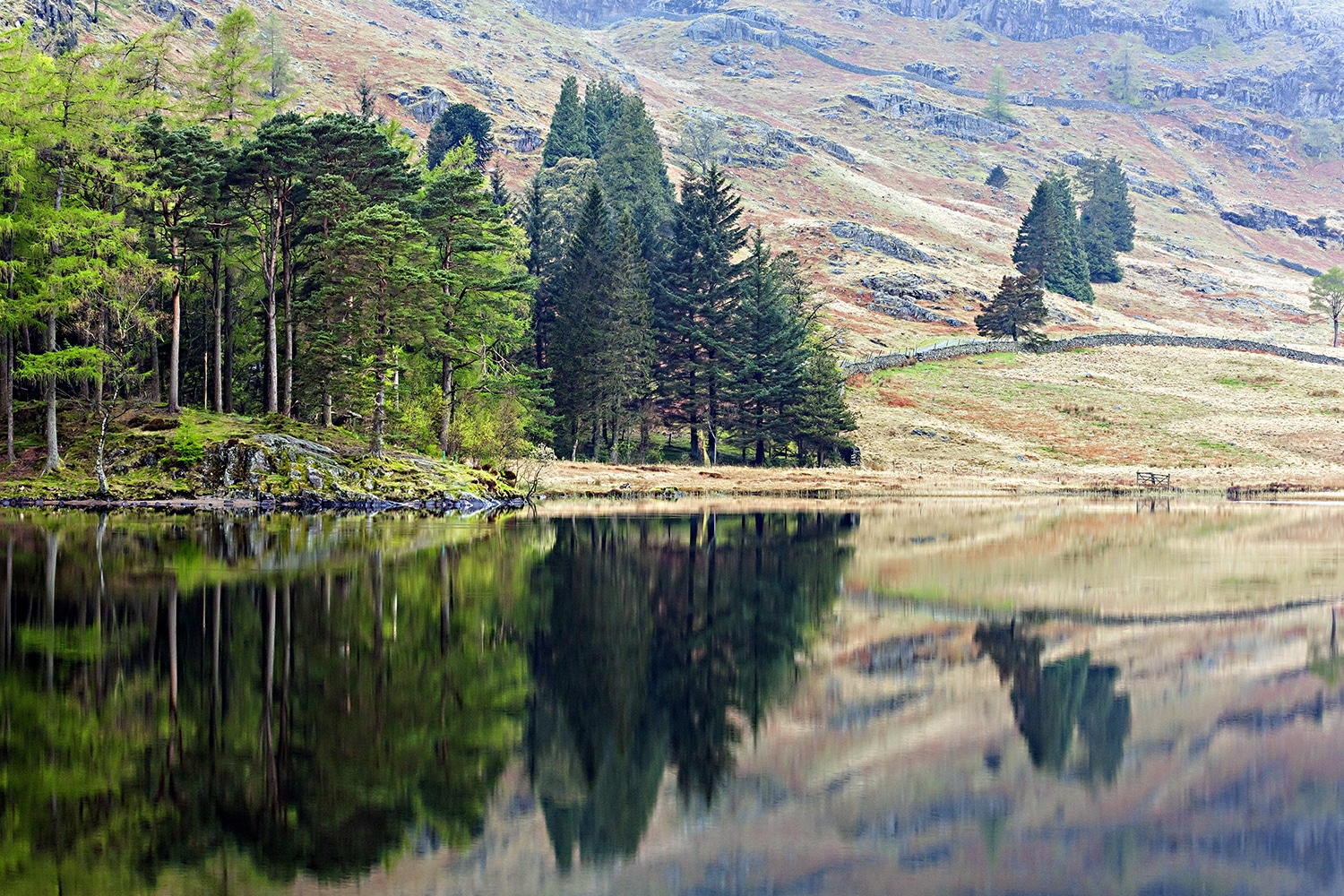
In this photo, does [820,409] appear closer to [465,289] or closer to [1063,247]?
[465,289]

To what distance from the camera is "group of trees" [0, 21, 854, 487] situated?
4975 centimetres

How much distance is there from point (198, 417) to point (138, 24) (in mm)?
146203

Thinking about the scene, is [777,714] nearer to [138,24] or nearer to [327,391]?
[327,391]

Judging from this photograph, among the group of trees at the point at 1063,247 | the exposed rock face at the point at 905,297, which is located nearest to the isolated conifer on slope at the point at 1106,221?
the group of trees at the point at 1063,247

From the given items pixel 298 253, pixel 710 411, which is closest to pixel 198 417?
pixel 298 253

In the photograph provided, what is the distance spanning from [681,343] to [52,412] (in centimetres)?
4411

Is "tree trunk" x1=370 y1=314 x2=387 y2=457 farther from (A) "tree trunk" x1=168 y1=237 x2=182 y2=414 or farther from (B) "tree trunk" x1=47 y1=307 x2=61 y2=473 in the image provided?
(B) "tree trunk" x1=47 y1=307 x2=61 y2=473

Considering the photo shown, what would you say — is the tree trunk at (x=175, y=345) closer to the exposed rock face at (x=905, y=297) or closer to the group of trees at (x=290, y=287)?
the group of trees at (x=290, y=287)

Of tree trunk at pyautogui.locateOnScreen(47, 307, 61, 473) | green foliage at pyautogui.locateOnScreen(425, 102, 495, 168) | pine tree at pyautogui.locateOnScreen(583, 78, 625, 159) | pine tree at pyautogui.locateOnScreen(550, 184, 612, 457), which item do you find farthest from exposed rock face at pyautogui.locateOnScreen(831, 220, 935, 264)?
tree trunk at pyautogui.locateOnScreen(47, 307, 61, 473)

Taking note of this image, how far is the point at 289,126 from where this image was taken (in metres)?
50.4

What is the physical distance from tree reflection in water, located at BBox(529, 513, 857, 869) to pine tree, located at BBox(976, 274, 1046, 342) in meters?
83.9

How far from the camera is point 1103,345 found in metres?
117

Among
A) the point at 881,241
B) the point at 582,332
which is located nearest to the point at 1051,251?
the point at 881,241

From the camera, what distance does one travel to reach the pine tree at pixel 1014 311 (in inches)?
4537
